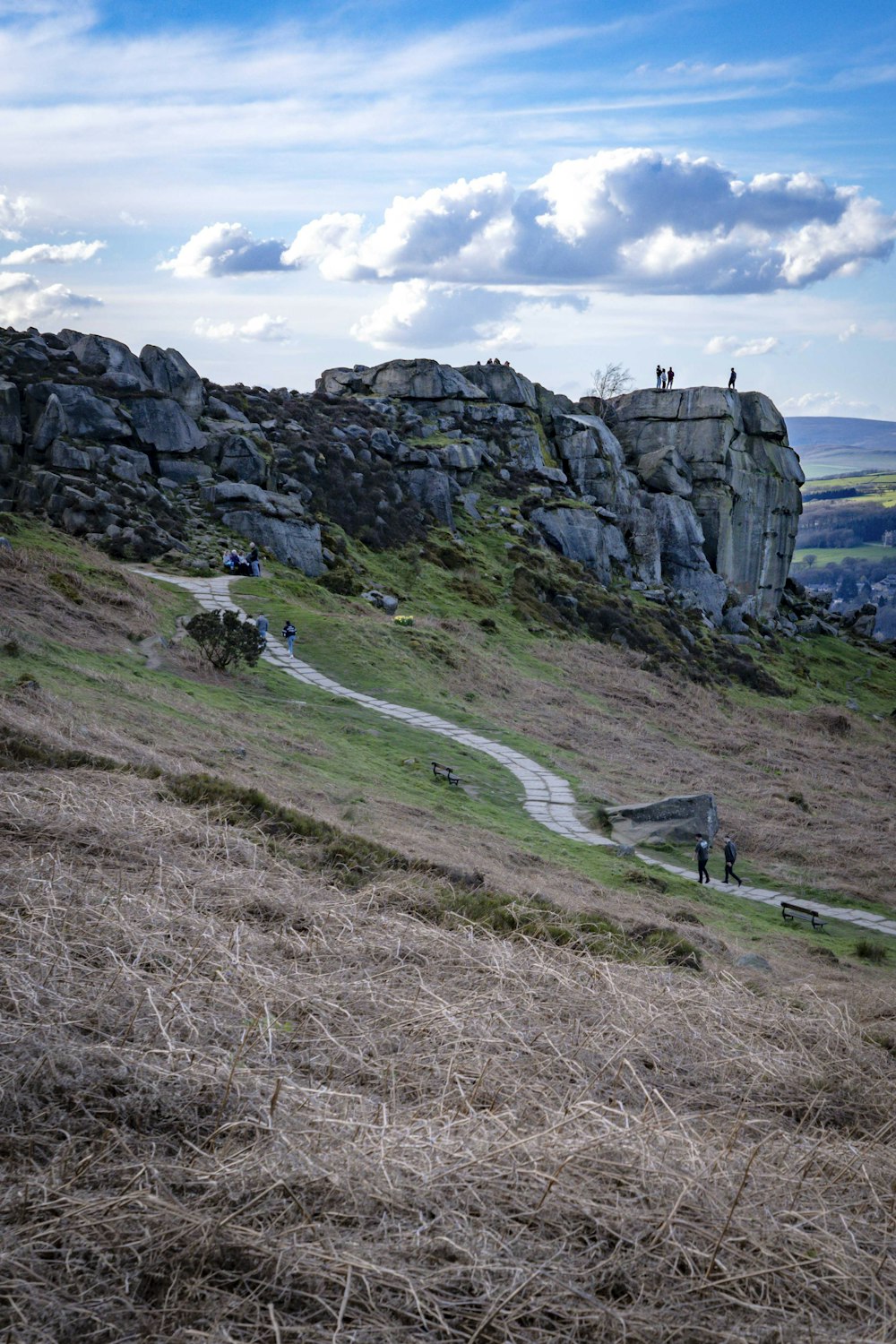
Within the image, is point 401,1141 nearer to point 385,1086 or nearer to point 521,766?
point 385,1086

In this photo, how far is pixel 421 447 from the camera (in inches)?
2137

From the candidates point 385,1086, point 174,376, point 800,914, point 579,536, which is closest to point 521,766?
point 800,914

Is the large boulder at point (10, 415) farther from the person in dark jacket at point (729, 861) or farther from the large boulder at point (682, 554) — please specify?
the large boulder at point (682, 554)

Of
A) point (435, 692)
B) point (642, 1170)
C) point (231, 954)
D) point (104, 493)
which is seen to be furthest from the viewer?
point (104, 493)

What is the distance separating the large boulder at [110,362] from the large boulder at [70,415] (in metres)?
2.37

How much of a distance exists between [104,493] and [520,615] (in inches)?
668

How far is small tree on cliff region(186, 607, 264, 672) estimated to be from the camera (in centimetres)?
2398

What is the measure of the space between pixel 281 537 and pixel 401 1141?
35979 mm

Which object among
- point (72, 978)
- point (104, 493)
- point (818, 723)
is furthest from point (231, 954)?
point (818, 723)

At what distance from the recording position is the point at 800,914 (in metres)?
16.7

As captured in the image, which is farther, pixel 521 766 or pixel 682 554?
pixel 682 554

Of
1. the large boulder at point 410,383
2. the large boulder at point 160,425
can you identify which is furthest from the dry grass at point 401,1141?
the large boulder at point 410,383

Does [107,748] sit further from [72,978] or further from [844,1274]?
[844,1274]

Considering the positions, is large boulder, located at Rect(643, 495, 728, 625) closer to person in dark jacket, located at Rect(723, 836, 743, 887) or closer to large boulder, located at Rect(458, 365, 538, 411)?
large boulder, located at Rect(458, 365, 538, 411)
